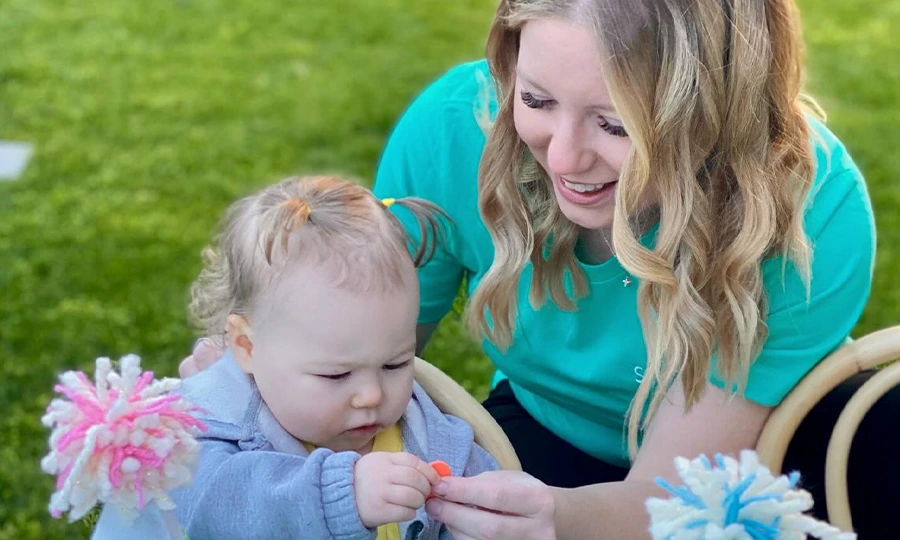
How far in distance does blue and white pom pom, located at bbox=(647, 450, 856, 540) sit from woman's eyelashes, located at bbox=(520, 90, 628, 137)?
63 cm

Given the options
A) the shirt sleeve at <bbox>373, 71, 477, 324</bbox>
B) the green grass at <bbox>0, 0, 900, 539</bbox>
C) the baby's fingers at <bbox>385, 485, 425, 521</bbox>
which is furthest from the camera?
the green grass at <bbox>0, 0, 900, 539</bbox>

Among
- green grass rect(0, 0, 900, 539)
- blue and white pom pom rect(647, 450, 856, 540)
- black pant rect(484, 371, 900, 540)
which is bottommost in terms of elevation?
green grass rect(0, 0, 900, 539)

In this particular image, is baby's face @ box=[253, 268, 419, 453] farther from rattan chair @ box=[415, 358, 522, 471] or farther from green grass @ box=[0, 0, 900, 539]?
green grass @ box=[0, 0, 900, 539]

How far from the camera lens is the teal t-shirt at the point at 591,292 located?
1.80 m

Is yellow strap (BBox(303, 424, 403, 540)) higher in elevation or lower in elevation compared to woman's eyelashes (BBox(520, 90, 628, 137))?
lower

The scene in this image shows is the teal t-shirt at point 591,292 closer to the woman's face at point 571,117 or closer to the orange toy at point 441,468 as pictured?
the woman's face at point 571,117

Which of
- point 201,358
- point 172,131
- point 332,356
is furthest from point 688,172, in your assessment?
point 172,131

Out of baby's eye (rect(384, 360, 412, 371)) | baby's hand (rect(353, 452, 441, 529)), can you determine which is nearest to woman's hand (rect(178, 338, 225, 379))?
baby's eye (rect(384, 360, 412, 371))

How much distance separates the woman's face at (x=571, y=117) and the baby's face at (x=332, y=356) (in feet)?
0.91

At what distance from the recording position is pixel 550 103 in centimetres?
163

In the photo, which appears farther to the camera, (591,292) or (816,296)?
(591,292)

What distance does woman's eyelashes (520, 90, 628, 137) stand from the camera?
1.60m

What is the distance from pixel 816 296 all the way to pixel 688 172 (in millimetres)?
330

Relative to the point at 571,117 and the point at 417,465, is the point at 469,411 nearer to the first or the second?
the point at 417,465
